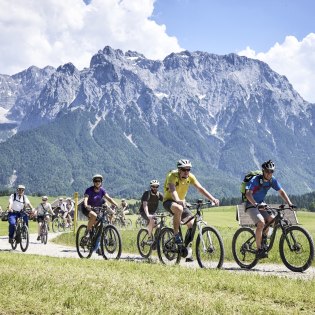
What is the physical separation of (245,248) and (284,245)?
4.40 ft

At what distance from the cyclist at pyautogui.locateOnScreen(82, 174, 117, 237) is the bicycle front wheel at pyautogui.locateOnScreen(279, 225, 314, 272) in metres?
6.34

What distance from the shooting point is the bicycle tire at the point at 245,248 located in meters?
13.9

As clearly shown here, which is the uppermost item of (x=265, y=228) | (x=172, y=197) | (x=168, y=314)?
(x=172, y=197)

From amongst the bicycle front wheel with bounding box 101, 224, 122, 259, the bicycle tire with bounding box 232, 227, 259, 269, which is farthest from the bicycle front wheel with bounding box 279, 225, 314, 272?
the bicycle front wheel with bounding box 101, 224, 122, 259

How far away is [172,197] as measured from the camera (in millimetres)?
13539

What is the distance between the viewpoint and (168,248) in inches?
566

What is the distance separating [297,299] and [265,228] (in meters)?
5.49

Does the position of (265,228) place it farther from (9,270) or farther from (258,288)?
(9,270)

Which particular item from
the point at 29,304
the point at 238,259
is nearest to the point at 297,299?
the point at 29,304

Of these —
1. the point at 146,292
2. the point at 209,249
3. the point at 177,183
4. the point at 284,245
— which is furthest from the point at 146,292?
the point at 284,245

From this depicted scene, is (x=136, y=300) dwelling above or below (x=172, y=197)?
below

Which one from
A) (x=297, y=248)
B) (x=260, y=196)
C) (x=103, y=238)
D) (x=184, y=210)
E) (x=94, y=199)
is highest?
(x=94, y=199)

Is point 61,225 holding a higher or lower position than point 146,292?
higher

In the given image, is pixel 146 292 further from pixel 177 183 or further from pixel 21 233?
pixel 21 233
